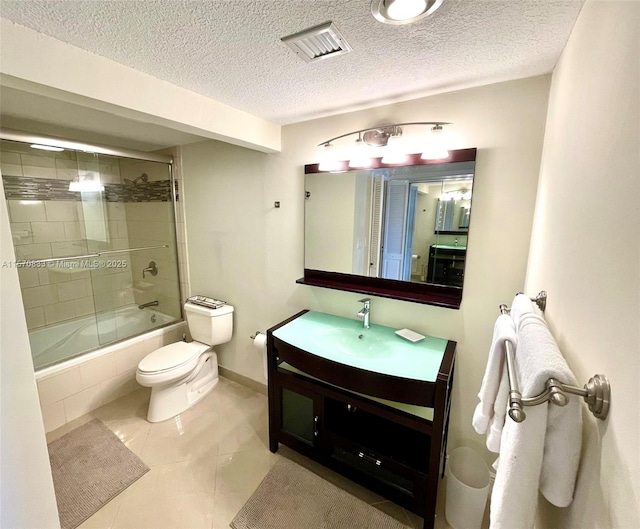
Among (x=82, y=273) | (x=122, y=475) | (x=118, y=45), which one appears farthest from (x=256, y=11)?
(x=82, y=273)

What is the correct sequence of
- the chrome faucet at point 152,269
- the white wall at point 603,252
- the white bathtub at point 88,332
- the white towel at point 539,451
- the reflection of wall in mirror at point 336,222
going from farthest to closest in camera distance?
the chrome faucet at point 152,269
the white bathtub at point 88,332
the reflection of wall in mirror at point 336,222
the white towel at point 539,451
the white wall at point 603,252

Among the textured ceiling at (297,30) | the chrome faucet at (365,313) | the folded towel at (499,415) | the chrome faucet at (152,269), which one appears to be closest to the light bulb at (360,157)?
the textured ceiling at (297,30)

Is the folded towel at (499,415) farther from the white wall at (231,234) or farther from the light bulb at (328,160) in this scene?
the white wall at (231,234)

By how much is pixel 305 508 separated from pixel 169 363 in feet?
4.44

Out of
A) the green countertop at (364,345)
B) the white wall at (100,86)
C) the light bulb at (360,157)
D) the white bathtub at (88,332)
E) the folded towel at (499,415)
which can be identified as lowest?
the white bathtub at (88,332)

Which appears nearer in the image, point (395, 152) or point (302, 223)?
point (395, 152)

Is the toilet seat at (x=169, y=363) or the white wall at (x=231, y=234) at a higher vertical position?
the white wall at (x=231, y=234)

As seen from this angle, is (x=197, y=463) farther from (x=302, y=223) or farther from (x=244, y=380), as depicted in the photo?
(x=302, y=223)

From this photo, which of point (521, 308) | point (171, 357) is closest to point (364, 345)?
point (521, 308)

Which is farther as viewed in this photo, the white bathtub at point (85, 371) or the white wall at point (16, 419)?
the white bathtub at point (85, 371)

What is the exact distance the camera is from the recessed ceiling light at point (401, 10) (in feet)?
2.76

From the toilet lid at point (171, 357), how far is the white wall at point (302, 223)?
1.21 feet

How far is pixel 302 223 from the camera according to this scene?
2.02 meters

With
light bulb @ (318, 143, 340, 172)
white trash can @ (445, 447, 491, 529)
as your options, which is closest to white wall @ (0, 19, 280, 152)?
light bulb @ (318, 143, 340, 172)
